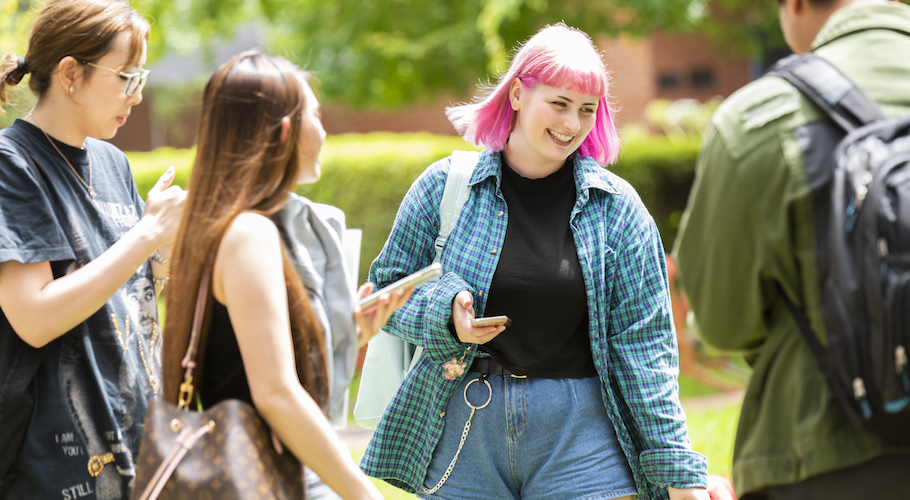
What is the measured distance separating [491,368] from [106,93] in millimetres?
1455

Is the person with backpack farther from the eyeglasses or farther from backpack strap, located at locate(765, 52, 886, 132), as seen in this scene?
backpack strap, located at locate(765, 52, 886, 132)

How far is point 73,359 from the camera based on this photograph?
99.3 inches

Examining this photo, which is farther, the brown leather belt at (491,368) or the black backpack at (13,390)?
the brown leather belt at (491,368)

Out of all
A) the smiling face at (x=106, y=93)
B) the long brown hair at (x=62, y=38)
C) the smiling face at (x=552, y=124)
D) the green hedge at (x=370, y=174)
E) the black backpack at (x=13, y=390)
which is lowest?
the green hedge at (x=370, y=174)

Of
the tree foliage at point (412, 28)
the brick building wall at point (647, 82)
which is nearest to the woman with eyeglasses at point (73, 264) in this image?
the tree foliage at point (412, 28)

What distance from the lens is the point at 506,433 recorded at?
9.47 ft

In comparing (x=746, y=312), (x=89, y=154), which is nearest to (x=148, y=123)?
(x=89, y=154)

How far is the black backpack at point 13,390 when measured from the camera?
7.93 feet

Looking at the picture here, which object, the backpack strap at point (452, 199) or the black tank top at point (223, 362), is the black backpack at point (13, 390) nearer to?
the black tank top at point (223, 362)

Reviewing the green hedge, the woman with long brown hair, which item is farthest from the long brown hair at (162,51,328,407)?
the green hedge

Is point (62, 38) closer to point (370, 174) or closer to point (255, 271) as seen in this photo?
point (255, 271)

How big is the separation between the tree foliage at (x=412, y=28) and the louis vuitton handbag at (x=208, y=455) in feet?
21.3

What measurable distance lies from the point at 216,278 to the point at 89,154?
3.28ft

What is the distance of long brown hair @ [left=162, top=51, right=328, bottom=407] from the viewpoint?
207 cm
